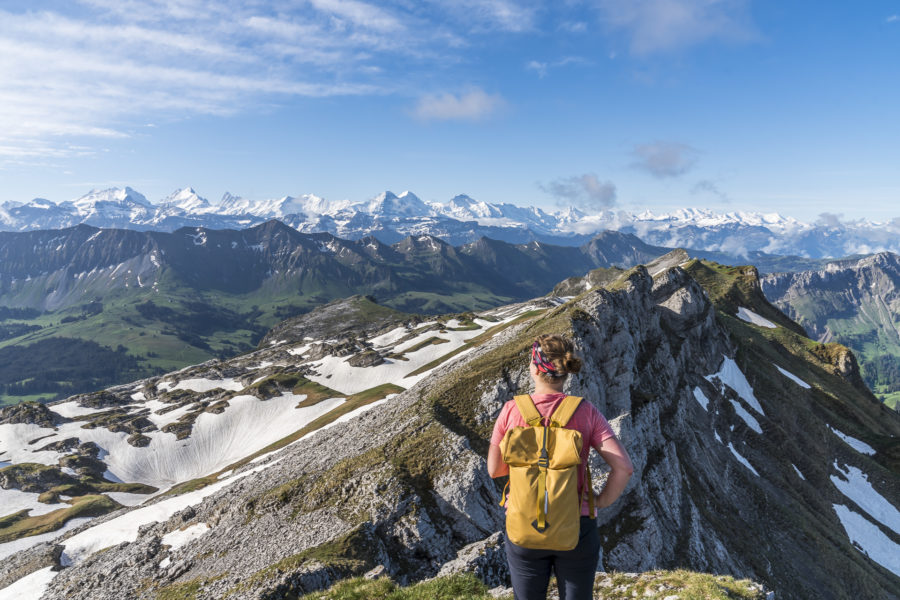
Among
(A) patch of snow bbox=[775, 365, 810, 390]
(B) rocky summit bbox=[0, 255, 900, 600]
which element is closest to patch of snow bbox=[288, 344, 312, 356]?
(B) rocky summit bbox=[0, 255, 900, 600]

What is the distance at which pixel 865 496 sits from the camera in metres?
68.6

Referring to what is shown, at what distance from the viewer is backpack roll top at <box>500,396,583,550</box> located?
7438 millimetres

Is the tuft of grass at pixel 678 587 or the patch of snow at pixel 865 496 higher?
the tuft of grass at pixel 678 587

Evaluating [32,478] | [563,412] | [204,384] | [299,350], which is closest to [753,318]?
[563,412]

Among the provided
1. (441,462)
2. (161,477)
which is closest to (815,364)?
(441,462)

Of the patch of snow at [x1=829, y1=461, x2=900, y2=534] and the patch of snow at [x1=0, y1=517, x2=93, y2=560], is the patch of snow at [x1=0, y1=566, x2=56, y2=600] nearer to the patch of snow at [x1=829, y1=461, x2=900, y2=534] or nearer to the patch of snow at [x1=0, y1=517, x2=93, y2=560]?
the patch of snow at [x1=0, y1=517, x2=93, y2=560]

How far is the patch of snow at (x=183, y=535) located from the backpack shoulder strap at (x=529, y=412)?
39.0 meters

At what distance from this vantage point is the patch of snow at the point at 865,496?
65.3m

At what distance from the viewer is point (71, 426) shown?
118312 millimetres

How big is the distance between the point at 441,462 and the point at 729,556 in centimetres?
2818

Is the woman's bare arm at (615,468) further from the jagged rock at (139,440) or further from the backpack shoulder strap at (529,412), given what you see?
the jagged rock at (139,440)

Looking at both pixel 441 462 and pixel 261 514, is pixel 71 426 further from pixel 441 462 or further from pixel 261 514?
pixel 441 462

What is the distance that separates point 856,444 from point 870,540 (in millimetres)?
28362

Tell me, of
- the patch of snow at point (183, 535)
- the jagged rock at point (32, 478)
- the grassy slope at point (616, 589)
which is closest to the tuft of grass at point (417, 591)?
the grassy slope at point (616, 589)
